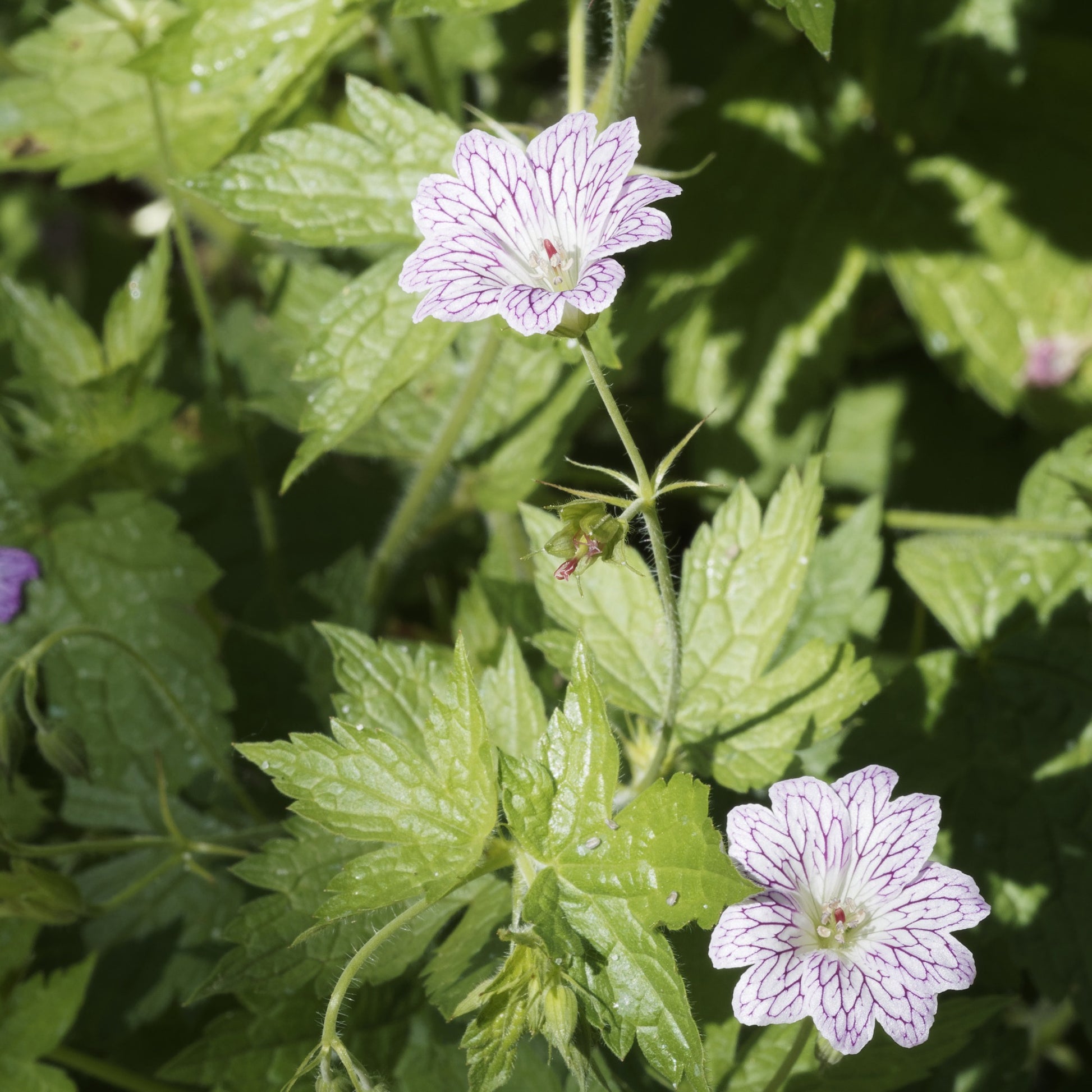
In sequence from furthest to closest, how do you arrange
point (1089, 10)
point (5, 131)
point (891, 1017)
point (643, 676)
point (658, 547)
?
point (1089, 10)
point (5, 131)
point (643, 676)
point (658, 547)
point (891, 1017)

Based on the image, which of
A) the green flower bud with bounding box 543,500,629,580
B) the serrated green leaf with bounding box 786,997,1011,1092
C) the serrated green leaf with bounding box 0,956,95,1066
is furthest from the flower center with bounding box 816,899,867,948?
the serrated green leaf with bounding box 0,956,95,1066

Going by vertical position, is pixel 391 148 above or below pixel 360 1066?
above

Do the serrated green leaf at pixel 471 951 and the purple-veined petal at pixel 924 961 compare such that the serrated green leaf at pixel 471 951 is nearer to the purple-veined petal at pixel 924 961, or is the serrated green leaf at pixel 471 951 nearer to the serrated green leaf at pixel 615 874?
the serrated green leaf at pixel 615 874

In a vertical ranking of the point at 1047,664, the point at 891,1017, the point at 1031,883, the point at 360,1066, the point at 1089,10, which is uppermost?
the point at 1089,10

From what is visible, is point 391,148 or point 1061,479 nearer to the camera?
point 391,148

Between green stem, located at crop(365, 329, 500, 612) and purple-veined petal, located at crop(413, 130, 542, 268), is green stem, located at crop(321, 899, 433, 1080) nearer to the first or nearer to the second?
purple-veined petal, located at crop(413, 130, 542, 268)

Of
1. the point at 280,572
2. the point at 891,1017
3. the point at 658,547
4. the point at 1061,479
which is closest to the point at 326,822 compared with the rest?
the point at 658,547

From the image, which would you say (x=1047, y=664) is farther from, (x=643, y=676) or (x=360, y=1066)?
(x=360, y=1066)

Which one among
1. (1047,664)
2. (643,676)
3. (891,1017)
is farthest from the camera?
(1047,664)
